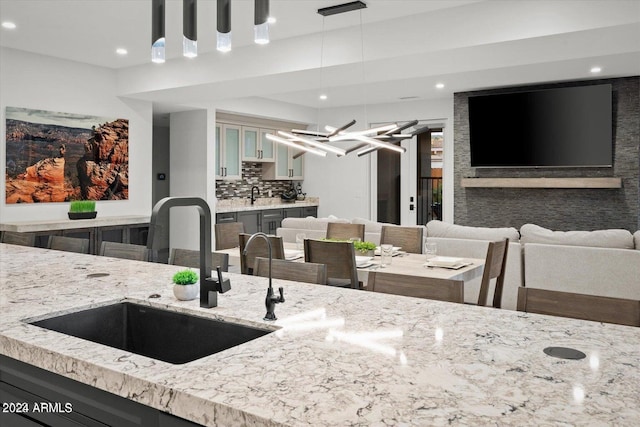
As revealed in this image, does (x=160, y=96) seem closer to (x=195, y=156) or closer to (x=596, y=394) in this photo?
(x=195, y=156)

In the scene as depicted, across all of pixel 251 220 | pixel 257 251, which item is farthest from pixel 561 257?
pixel 251 220

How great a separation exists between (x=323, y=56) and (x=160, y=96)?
2821 mm

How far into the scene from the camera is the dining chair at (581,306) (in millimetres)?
1760

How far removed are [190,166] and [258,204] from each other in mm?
1534

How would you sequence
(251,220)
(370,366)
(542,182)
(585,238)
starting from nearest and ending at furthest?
(370,366), (585,238), (542,182), (251,220)

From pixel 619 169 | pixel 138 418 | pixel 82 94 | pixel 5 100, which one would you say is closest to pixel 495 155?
pixel 619 169

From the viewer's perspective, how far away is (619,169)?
23.7ft

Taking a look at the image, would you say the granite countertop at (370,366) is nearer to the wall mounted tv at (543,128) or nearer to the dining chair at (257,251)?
the dining chair at (257,251)

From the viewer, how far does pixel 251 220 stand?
340 inches

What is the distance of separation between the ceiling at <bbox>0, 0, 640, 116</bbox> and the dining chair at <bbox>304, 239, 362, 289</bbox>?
203cm

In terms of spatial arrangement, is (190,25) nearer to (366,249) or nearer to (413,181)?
(366,249)

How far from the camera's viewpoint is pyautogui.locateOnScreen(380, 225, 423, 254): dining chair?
15.4ft

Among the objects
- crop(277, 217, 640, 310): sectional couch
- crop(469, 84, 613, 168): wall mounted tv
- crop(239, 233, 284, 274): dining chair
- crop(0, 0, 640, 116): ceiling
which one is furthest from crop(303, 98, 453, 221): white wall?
crop(239, 233, 284, 274): dining chair

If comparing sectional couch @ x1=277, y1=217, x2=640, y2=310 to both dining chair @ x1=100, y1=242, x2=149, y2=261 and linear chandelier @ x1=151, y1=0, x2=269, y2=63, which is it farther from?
linear chandelier @ x1=151, y1=0, x2=269, y2=63
